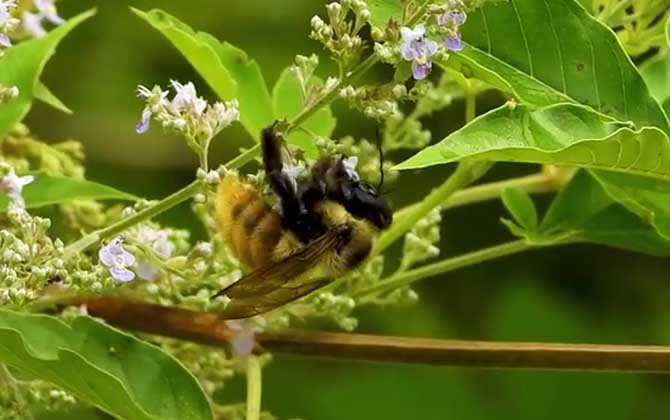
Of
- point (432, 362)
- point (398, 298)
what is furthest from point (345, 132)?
point (432, 362)

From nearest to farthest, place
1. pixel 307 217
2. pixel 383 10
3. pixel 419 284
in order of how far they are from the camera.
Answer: pixel 383 10 → pixel 307 217 → pixel 419 284

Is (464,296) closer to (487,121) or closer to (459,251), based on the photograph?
(459,251)

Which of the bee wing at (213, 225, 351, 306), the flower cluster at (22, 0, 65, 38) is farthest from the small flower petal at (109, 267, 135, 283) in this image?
the flower cluster at (22, 0, 65, 38)

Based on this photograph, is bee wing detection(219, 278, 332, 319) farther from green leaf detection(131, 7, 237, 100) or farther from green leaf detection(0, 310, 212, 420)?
green leaf detection(131, 7, 237, 100)

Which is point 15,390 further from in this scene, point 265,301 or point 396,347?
point 396,347

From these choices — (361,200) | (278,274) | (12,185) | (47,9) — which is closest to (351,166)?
(361,200)

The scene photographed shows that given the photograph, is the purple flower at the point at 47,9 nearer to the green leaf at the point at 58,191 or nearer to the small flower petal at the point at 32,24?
the small flower petal at the point at 32,24

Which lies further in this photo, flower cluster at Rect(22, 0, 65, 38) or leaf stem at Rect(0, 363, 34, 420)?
flower cluster at Rect(22, 0, 65, 38)
